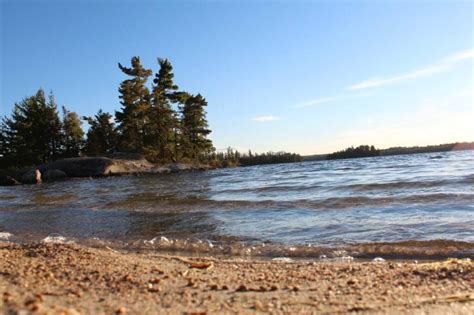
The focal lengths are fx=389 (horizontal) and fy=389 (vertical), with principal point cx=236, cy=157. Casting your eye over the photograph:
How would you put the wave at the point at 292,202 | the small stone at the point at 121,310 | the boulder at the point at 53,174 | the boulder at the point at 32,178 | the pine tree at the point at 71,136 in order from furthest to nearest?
the pine tree at the point at 71,136 → the boulder at the point at 53,174 → the boulder at the point at 32,178 → the wave at the point at 292,202 → the small stone at the point at 121,310

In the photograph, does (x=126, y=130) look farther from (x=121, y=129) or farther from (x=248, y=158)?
(x=248, y=158)

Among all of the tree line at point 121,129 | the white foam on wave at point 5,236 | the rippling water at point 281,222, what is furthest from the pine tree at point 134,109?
the white foam on wave at point 5,236

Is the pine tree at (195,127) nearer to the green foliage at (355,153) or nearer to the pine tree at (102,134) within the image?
the pine tree at (102,134)

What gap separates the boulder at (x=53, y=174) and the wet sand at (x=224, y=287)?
86.0 feet

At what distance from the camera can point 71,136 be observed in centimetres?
3969

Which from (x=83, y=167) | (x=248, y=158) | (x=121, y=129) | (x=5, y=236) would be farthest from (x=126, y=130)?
(x=5, y=236)

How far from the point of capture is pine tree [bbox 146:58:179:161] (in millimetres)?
36906

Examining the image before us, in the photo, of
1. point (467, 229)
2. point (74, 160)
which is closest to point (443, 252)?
point (467, 229)

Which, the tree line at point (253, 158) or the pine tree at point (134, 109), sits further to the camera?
the tree line at point (253, 158)

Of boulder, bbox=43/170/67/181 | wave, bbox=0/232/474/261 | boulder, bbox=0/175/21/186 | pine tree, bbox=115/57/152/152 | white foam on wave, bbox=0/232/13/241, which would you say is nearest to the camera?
wave, bbox=0/232/474/261

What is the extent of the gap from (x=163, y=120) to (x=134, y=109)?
316 cm

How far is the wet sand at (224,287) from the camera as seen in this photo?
229 cm

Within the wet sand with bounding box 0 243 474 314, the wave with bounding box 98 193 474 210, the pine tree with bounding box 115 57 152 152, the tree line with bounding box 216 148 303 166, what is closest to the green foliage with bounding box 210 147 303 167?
the tree line with bounding box 216 148 303 166

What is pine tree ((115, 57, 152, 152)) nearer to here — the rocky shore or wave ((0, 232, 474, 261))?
the rocky shore
